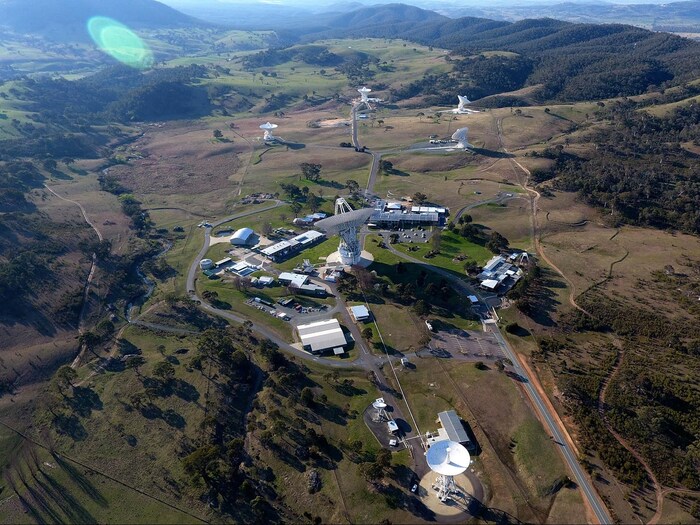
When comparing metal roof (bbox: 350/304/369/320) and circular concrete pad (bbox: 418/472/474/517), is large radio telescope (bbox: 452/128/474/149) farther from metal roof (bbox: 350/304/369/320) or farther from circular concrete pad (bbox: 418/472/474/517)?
circular concrete pad (bbox: 418/472/474/517)

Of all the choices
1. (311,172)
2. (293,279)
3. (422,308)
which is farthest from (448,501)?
(311,172)

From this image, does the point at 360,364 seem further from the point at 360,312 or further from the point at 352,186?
the point at 352,186

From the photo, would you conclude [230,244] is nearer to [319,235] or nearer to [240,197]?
[319,235]

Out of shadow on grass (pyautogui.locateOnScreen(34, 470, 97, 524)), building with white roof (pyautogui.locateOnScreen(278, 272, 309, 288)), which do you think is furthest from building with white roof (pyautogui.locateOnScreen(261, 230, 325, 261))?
shadow on grass (pyautogui.locateOnScreen(34, 470, 97, 524))

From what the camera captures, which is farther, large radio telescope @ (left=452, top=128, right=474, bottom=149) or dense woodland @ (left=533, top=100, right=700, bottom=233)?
large radio telescope @ (left=452, top=128, right=474, bottom=149)

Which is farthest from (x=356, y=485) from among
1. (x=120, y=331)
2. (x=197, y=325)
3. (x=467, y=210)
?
(x=467, y=210)

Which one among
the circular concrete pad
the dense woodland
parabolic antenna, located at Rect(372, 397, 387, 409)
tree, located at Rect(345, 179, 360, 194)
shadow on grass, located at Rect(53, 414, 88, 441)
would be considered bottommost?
shadow on grass, located at Rect(53, 414, 88, 441)
